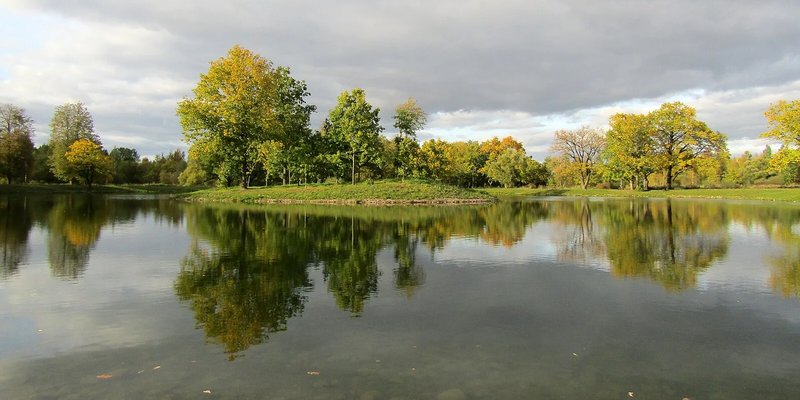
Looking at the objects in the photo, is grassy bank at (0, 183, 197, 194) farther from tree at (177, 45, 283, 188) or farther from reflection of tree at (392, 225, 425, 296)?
reflection of tree at (392, 225, 425, 296)

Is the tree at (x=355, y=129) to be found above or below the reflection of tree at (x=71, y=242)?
above

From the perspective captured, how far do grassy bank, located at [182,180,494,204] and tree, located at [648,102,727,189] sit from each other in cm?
3721

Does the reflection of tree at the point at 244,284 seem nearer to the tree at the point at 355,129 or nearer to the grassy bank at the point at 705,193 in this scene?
the tree at the point at 355,129

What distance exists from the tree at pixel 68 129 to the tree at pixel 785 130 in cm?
10317

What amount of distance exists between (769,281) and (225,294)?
47.8 feet

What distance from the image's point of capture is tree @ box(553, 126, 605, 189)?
290ft

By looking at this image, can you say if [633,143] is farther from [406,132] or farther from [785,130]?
[406,132]

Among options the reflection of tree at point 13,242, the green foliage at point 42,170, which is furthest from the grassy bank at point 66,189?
the reflection of tree at point 13,242

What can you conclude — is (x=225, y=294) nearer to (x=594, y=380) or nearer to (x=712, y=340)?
(x=594, y=380)

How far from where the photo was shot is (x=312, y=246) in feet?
62.4

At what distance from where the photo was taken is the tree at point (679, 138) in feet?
238

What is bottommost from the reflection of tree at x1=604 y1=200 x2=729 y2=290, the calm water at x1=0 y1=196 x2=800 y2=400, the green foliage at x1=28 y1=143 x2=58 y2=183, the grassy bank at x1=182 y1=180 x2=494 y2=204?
the calm water at x1=0 y1=196 x2=800 y2=400

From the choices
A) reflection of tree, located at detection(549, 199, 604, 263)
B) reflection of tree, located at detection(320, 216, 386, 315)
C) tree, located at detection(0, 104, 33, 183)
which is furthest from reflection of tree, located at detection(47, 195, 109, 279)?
tree, located at detection(0, 104, 33, 183)

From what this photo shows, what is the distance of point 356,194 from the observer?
5206 centimetres
